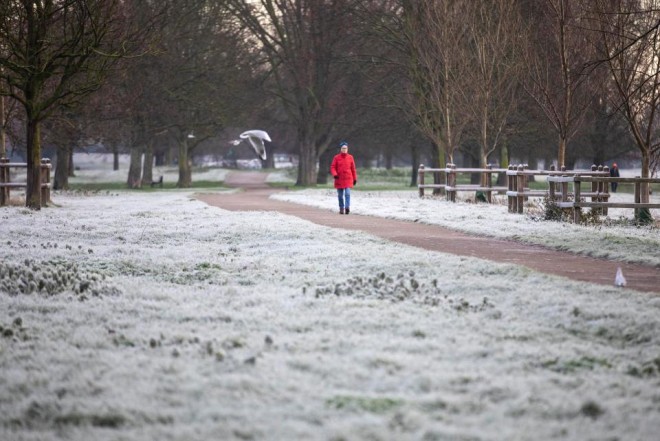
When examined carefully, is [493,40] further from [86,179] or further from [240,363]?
[86,179]

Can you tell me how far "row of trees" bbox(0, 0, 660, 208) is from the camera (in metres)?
25.5

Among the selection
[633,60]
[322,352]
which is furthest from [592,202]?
[322,352]

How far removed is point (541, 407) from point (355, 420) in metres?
1.16

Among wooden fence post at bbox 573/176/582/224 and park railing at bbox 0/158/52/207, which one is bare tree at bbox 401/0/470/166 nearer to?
wooden fence post at bbox 573/176/582/224

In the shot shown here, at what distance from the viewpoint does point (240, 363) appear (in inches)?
255

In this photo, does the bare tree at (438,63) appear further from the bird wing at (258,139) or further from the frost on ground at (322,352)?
the frost on ground at (322,352)

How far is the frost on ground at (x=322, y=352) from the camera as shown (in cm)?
512

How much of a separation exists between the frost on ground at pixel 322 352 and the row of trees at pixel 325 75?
42.4ft

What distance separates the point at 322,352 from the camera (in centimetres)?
680

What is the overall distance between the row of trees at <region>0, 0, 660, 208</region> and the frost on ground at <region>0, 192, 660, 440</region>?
42.4 feet

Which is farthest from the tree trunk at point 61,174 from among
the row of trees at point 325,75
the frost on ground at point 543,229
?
the frost on ground at point 543,229

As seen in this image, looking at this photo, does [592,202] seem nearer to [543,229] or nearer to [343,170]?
[543,229]

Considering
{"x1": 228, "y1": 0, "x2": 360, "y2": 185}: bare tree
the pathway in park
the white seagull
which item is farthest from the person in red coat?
{"x1": 228, "y1": 0, "x2": 360, "y2": 185}: bare tree

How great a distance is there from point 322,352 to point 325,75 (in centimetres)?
4373
